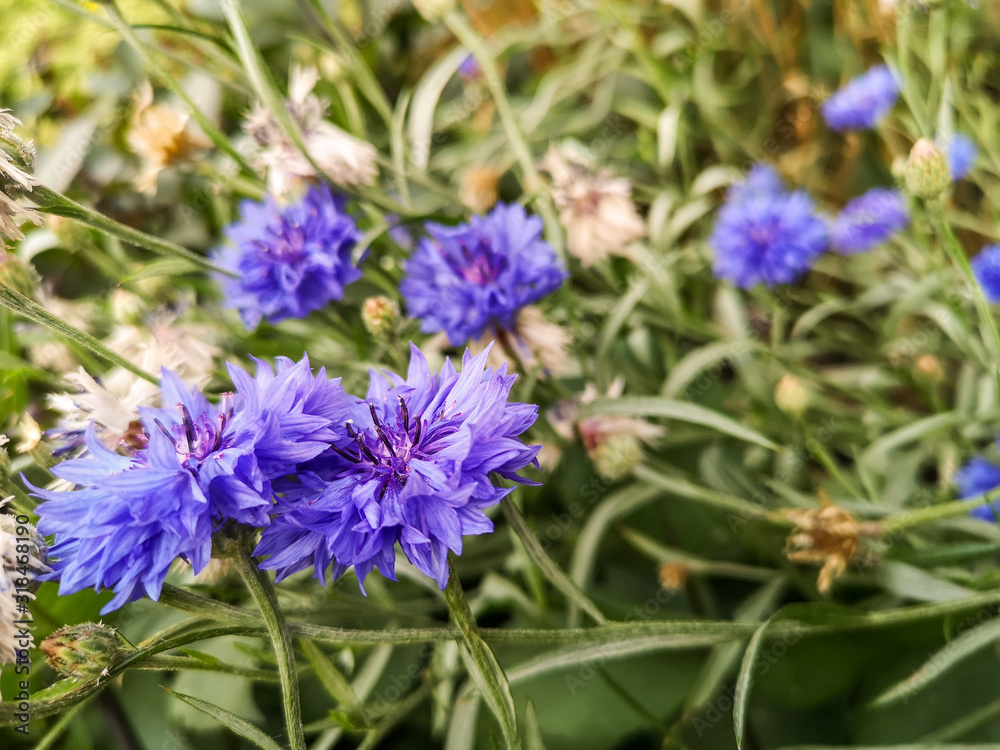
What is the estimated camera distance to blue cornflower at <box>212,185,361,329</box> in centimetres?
54

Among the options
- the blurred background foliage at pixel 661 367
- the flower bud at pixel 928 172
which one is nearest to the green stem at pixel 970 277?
the flower bud at pixel 928 172

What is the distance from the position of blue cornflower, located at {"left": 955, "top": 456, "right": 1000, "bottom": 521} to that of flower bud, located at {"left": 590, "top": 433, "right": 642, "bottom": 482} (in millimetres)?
265

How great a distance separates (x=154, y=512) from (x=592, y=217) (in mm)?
465

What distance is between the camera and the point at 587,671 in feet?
2.05

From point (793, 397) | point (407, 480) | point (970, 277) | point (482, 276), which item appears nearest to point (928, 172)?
point (970, 277)

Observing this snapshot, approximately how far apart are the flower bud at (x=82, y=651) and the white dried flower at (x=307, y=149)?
0.35 meters

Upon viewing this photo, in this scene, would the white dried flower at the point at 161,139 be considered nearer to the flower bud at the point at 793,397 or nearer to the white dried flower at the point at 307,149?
the white dried flower at the point at 307,149

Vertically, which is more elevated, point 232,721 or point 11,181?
point 11,181

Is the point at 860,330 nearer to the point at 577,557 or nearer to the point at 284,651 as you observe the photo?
the point at 577,557

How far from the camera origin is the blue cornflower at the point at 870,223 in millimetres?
792

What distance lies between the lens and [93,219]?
0.45 meters

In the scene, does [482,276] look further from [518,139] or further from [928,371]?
[928,371]

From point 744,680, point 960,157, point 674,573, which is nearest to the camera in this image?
point 744,680

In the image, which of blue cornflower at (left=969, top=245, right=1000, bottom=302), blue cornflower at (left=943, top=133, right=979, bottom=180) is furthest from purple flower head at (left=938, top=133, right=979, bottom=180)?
blue cornflower at (left=969, top=245, right=1000, bottom=302)
